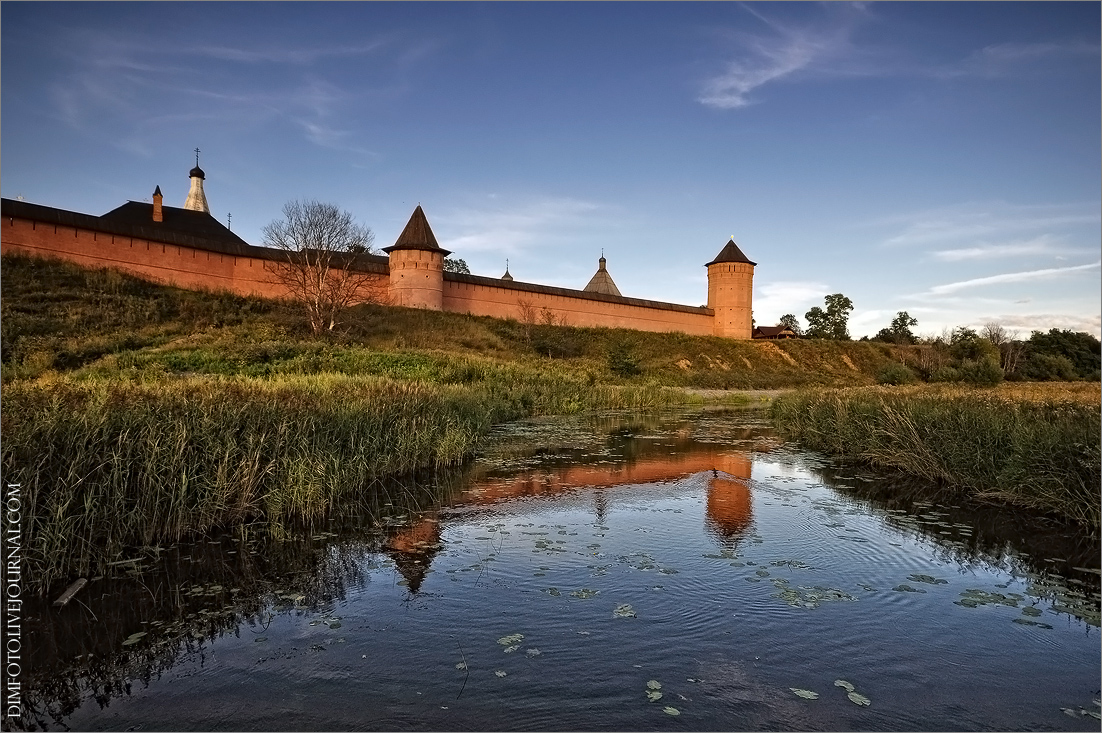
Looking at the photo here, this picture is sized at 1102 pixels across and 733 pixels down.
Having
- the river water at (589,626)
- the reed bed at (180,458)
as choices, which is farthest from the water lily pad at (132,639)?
the reed bed at (180,458)

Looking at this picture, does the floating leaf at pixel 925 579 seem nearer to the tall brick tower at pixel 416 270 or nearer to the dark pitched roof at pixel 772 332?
the tall brick tower at pixel 416 270

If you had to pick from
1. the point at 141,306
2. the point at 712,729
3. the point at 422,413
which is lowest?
the point at 712,729

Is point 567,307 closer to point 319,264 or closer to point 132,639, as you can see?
point 319,264

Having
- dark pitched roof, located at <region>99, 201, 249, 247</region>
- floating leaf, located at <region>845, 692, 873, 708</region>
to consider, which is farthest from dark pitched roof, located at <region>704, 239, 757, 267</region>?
floating leaf, located at <region>845, 692, 873, 708</region>

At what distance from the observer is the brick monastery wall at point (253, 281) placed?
76.0 feet

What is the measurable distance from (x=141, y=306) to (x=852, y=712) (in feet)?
84.2

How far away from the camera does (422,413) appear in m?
9.29

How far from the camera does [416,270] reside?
31.3 metres

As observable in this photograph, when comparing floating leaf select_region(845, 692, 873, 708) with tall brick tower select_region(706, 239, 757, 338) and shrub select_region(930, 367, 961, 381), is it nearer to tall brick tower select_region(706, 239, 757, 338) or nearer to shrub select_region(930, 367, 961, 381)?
shrub select_region(930, 367, 961, 381)

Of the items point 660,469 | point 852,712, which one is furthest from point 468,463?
point 852,712

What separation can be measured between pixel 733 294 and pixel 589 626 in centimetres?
4128

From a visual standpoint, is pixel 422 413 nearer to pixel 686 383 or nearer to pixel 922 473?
pixel 922 473

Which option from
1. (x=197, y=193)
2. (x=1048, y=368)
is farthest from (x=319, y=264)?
(x=1048, y=368)

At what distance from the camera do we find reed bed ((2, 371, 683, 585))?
4.11 meters
